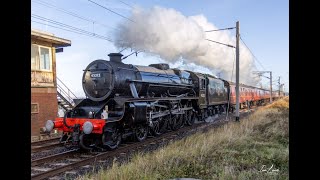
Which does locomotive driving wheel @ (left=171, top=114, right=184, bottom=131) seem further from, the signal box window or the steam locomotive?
the signal box window

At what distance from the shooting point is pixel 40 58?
1775cm

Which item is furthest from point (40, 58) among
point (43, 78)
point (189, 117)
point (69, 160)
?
point (69, 160)

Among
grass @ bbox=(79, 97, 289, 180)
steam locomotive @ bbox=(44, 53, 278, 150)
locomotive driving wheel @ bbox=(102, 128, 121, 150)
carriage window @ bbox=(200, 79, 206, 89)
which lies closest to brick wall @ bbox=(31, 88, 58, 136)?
Result: steam locomotive @ bbox=(44, 53, 278, 150)

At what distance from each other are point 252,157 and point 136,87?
6483 mm

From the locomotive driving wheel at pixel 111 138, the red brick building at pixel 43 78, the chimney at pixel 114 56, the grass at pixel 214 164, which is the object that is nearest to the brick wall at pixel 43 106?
the red brick building at pixel 43 78

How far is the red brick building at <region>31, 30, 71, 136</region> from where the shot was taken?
Answer: 1684cm

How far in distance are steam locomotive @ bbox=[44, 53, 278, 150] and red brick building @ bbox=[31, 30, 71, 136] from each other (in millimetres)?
5924

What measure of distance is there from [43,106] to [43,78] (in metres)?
1.62

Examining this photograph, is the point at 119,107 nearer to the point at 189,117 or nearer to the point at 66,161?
the point at 66,161

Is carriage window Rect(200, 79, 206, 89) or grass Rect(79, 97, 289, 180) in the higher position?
carriage window Rect(200, 79, 206, 89)
